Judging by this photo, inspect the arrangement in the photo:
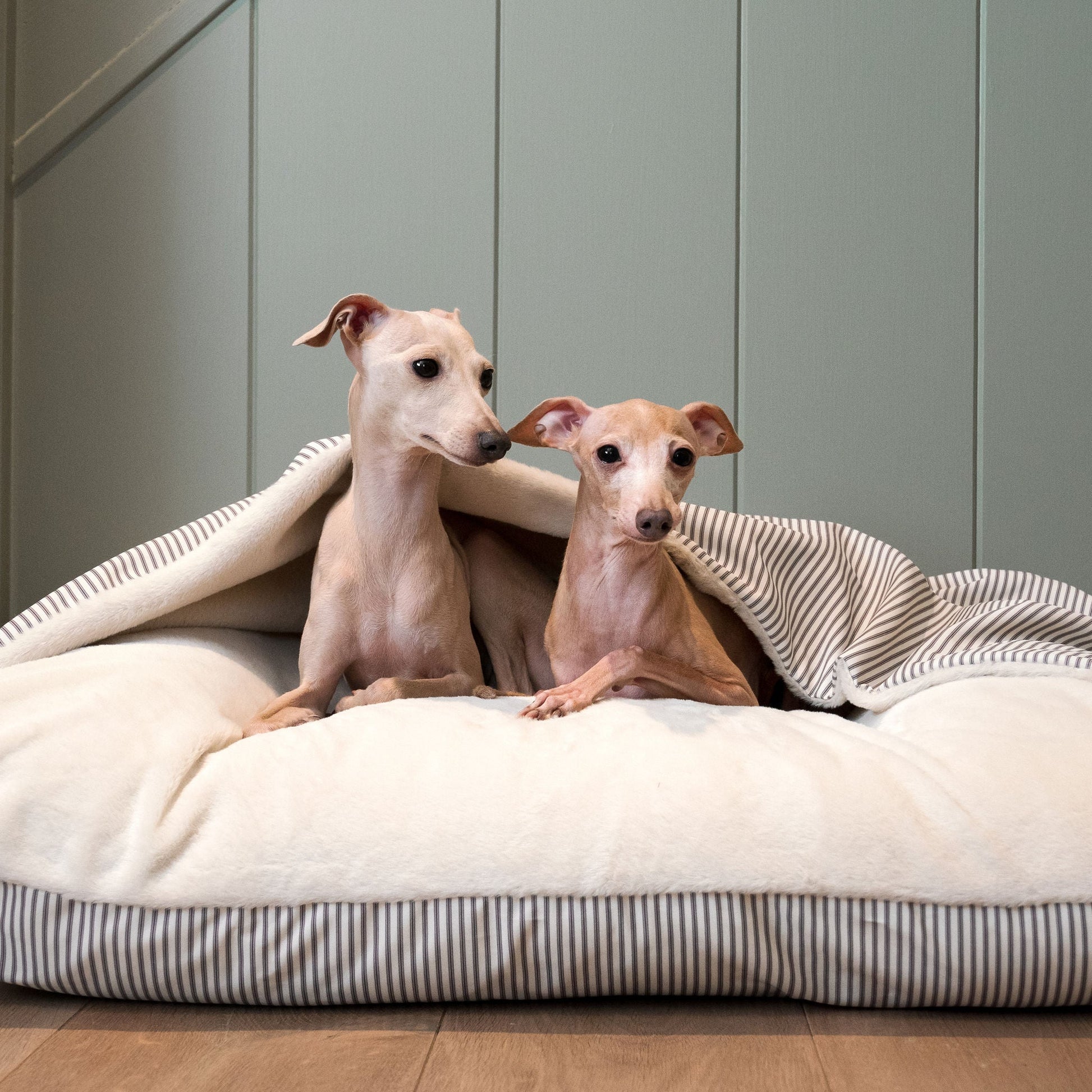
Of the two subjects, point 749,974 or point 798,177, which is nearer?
point 749,974

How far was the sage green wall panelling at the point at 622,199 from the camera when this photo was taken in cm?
254

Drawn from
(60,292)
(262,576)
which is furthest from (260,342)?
(262,576)

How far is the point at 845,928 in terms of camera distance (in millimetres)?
1079

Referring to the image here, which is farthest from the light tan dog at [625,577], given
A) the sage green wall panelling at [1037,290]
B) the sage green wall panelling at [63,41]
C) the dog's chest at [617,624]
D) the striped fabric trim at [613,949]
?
the sage green wall panelling at [63,41]

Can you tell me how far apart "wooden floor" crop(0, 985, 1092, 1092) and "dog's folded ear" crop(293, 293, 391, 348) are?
38.3 inches

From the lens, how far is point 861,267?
2535 mm

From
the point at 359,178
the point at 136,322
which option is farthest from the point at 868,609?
the point at 136,322

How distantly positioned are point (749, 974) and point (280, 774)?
55 centimetres

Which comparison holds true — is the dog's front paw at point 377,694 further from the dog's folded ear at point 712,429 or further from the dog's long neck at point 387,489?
the dog's folded ear at point 712,429

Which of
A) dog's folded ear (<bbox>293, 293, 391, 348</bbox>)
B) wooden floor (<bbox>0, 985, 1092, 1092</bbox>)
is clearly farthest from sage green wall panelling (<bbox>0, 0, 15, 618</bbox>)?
wooden floor (<bbox>0, 985, 1092, 1092</bbox>)

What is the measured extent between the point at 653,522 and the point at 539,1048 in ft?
2.12

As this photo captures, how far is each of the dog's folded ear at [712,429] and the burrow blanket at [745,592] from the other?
8.5 inches

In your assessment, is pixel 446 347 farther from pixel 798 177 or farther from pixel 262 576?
pixel 798 177

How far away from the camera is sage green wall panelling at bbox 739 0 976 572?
8.28ft
